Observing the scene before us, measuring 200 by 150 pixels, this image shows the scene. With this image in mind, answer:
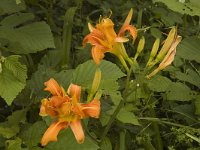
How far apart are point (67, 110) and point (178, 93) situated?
0.99 m

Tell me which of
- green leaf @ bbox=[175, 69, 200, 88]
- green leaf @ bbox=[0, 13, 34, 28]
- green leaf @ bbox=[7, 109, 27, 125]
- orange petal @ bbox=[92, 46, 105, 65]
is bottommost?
green leaf @ bbox=[7, 109, 27, 125]

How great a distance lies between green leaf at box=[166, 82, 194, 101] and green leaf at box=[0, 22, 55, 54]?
662 mm

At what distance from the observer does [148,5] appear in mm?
2910

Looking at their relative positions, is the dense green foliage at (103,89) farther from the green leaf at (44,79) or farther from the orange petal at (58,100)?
the orange petal at (58,100)

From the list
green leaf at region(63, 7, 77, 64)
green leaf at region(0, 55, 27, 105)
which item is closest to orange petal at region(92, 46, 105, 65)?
green leaf at region(0, 55, 27, 105)

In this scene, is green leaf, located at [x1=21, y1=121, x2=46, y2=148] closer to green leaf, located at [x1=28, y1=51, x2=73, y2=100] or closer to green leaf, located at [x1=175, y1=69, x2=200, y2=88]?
green leaf, located at [x1=28, y1=51, x2=73, y2=100]

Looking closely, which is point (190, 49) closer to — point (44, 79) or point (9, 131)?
point (44, 79)

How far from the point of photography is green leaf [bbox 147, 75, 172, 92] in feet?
7.12

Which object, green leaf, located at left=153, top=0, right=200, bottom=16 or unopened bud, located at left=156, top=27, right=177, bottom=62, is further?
green leaf, located at left=153, top=0, right=200, bottom=16

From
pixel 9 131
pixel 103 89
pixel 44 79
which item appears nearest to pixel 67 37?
pixel 44 79

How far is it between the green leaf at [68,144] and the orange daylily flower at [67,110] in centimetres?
23

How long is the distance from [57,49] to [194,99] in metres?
0.82

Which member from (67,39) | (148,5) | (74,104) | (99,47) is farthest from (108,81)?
(148,5)

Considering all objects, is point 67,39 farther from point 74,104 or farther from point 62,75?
point 74,104
